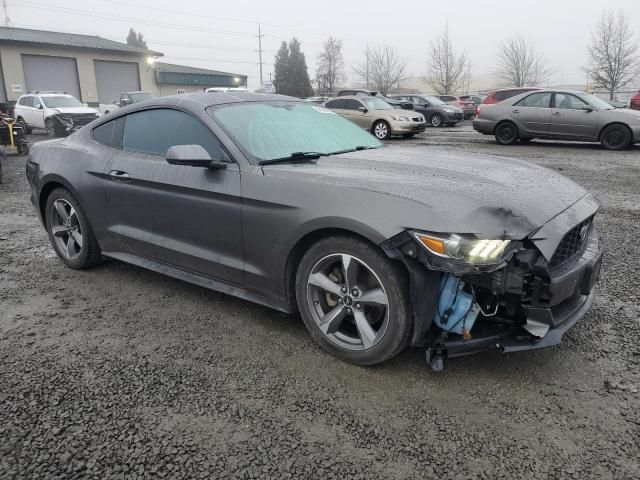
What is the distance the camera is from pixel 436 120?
23547mm

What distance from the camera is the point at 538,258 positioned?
94.7 inches

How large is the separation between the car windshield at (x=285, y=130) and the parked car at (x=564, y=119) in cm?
1083

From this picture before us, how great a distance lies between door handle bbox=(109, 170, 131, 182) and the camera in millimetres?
3719

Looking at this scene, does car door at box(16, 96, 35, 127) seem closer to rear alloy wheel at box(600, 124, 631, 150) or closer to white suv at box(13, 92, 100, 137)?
white suv at box(13, 92, 100, 137)

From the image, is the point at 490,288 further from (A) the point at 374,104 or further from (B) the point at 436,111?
(B) the point at 436,111

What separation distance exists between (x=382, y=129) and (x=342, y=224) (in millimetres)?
14764

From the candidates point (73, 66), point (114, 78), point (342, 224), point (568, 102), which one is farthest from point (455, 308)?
point (114, 78)

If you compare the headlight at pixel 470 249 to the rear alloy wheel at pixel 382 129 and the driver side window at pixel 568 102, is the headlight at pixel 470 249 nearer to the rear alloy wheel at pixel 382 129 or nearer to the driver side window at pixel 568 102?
the driver side window at pixel 568 102

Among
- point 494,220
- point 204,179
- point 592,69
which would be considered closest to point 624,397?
point 494,220

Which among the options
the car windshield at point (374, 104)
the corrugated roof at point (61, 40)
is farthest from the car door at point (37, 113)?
the corrugated roof at point (61, 40)

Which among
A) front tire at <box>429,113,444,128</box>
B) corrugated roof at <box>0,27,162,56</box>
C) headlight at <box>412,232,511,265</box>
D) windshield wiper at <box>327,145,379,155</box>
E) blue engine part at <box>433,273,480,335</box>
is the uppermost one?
corrugated roof at <box>0,27,162,56</box>

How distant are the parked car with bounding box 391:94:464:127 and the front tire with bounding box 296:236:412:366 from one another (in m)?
21.9

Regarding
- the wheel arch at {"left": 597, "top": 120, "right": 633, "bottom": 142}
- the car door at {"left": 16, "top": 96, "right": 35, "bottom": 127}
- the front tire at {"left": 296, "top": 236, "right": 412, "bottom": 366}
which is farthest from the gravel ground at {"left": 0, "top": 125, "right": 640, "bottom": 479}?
the car door at {"left": 16, "top": 96, "right": 35, "bottom": 127}

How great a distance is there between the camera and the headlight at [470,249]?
2.33 meters
